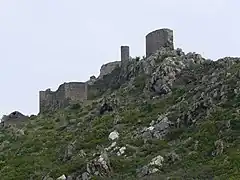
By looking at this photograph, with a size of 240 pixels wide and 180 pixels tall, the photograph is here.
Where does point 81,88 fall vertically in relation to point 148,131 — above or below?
above

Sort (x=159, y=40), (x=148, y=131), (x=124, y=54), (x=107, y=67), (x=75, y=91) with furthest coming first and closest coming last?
(x=107, y=67)
(x=124, y=54)
(x=75, y=91)
(x=159, y=40)
(x=148, y=131)

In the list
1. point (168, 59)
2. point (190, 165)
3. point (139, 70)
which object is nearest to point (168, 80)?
point (168, 59)

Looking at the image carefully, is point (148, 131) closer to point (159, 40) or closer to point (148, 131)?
point (148, 131)

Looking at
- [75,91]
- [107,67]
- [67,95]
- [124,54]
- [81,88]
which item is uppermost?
[124,54]

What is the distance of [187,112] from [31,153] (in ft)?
28.0

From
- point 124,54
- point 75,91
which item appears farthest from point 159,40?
point 75,91

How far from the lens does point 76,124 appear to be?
124 feet

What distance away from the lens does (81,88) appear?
4856 cm

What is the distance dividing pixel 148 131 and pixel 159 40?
1749 centimetres

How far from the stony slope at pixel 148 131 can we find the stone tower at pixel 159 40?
1.66 metres

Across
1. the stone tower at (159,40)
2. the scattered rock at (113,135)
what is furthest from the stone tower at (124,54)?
the scattered rock at (113,135)

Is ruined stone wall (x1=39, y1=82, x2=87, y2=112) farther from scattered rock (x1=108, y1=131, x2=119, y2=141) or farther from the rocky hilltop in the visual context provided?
scattered rock (x1=108, y1=131, x2=119, y2=141)

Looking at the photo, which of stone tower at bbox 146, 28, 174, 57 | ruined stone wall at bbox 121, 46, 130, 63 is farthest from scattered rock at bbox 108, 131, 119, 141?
ruined stone wall at bbox 121, 46, 130, 63

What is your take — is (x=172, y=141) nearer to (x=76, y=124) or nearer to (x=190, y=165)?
(x=190, y=165)
